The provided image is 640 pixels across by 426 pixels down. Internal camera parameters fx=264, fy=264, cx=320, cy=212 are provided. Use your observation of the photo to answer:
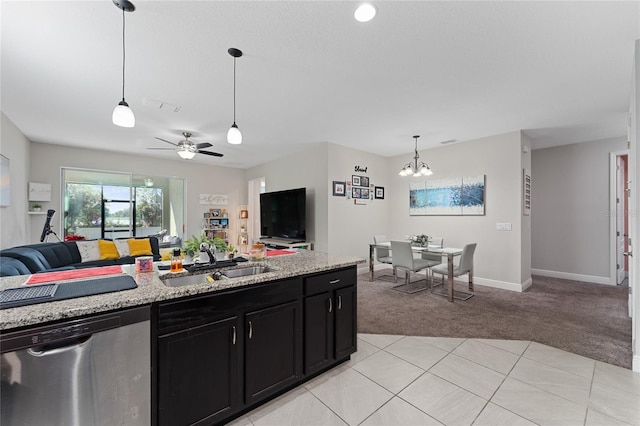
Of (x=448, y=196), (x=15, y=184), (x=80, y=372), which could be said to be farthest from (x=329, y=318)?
(x=15, y=184)

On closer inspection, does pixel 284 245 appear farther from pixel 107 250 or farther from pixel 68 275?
pixel 68 275

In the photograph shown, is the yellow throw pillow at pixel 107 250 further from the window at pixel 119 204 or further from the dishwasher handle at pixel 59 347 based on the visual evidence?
the dishwasher handle at pixel 59 347

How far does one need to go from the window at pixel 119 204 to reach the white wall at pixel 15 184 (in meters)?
0.73

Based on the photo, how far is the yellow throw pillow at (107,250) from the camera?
15.7 ft

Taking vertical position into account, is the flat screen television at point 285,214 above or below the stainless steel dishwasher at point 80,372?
above

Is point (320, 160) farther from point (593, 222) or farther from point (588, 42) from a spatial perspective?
point (593, 222)

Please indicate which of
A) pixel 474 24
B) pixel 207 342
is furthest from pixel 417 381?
pixel 474 24

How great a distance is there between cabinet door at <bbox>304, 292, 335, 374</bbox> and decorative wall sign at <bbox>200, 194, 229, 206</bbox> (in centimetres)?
604

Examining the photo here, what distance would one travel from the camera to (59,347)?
1.16 m

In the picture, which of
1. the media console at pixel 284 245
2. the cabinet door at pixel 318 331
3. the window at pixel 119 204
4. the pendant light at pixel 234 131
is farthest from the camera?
the window at pixel 119 204

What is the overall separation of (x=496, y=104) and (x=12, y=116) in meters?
6.60

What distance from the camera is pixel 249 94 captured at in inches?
122

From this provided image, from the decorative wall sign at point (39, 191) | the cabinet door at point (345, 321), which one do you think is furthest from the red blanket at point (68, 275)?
the decorative wall sign at point (39, 191)

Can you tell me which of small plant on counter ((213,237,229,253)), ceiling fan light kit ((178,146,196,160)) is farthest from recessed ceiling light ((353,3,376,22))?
ceiling fan light kit ((178,146,196,160))
